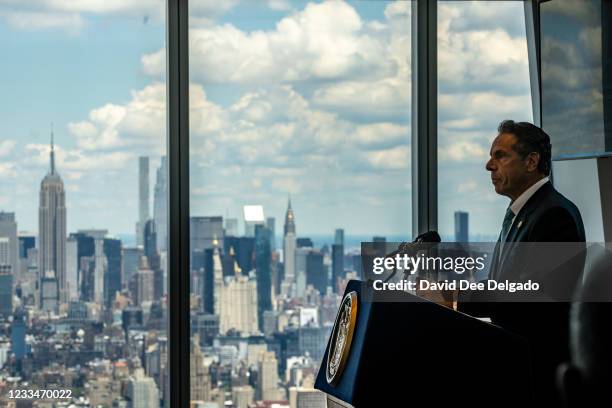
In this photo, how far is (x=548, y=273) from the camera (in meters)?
2.92

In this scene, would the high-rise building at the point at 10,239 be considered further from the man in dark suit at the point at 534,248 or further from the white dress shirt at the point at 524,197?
the white dress shirt at the point at 524,197

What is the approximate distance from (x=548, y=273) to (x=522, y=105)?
1.40 meters

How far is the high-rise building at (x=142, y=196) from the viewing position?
3.84 m

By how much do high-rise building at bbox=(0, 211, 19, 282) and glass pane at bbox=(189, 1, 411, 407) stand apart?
75 centimetres

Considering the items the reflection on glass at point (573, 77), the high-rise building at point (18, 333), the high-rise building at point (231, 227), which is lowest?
the high-rise building at point (18, 333)

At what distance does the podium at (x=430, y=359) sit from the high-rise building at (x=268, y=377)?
1556mm

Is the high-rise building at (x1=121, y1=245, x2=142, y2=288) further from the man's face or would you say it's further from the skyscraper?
the man's face

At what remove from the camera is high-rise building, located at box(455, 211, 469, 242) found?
407 centimetres

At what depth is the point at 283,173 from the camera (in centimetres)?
394

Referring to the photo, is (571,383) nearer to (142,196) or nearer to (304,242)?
(304,242)

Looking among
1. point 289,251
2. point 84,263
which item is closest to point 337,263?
point 289,251

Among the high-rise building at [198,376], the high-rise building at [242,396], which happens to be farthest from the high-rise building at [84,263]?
the high-rise building at [242,396]

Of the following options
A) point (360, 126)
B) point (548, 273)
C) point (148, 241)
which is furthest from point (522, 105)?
point (148, 241)

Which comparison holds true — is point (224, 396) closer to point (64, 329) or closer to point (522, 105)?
point (64, 329)
